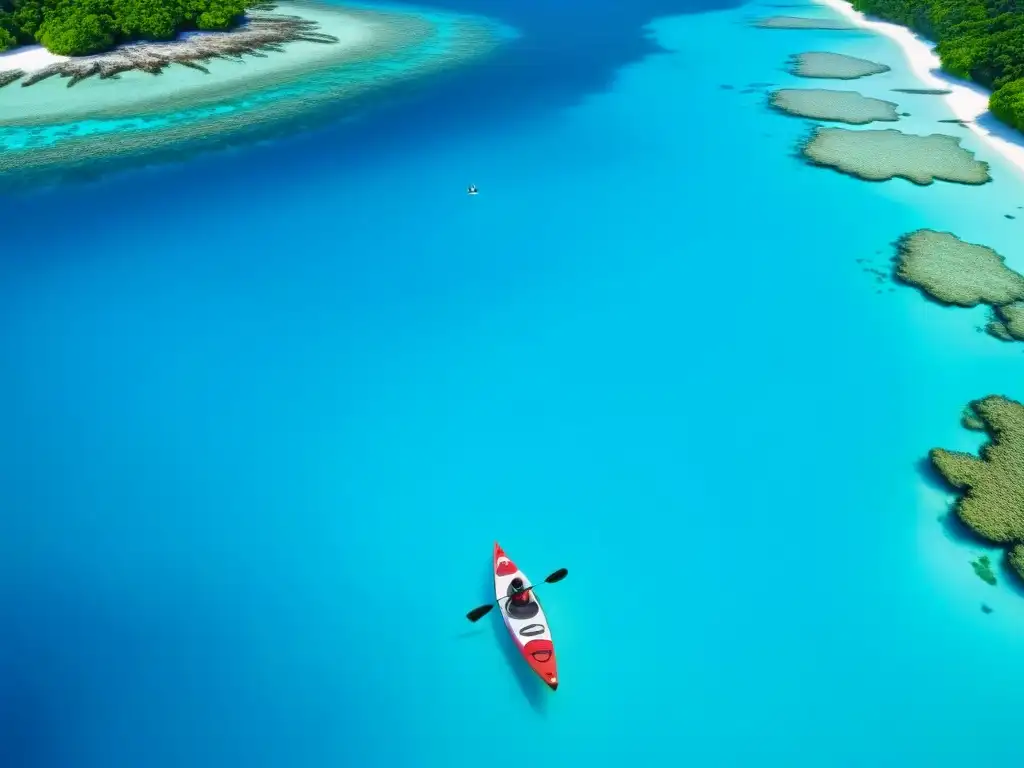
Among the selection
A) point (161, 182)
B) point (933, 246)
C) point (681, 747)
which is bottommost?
point (681, 747)

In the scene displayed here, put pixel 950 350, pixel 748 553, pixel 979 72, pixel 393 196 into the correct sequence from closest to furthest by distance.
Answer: pixel 748 553, pixel 950 350, pixel 393 196, pixel 979 72

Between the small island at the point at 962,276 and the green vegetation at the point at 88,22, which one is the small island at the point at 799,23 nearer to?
the small island at the point at 962,276

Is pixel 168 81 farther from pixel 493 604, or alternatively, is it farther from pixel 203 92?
pixel 493 604

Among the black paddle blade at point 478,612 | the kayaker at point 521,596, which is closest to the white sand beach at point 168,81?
the black paddle blade at point 478,612

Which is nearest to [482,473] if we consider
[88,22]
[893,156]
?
[893,156]

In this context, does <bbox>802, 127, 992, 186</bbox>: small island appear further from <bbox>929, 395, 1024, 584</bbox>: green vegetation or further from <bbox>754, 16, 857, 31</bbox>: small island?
<bbox>754, 16, 857, 31</bbox>: small island

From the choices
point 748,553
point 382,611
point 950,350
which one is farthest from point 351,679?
point 950,350

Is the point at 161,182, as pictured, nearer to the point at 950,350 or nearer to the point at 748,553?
the point at 748,553
